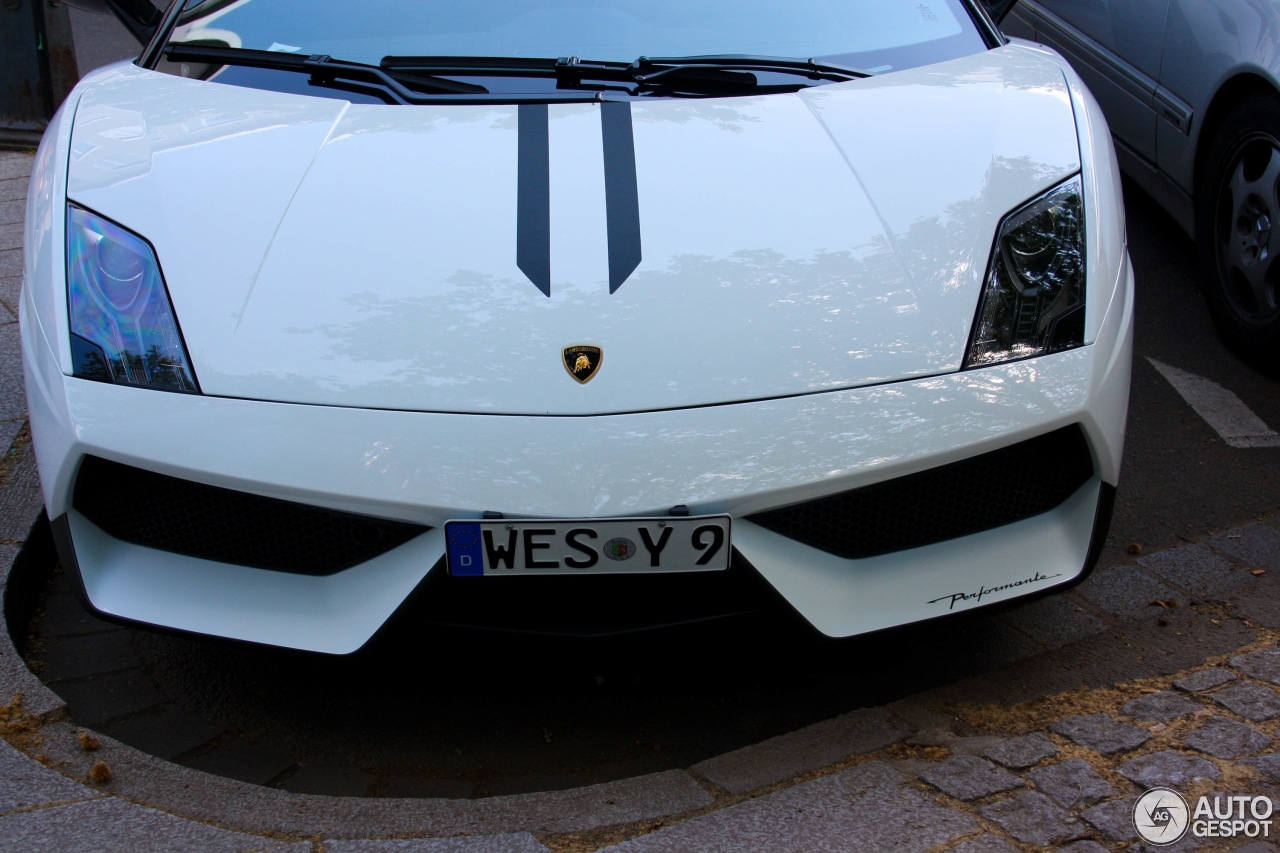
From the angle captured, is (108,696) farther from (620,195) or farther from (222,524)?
(620,195)

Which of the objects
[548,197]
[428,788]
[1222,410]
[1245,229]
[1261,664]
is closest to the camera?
[428,788]

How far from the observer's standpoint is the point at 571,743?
2369 millimetres

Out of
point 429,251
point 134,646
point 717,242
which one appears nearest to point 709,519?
point 717,242

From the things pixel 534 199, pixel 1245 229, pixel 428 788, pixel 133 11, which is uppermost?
pixel 133 11

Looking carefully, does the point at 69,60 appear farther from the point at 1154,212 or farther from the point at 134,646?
the point at 1154,212

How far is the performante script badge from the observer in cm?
209

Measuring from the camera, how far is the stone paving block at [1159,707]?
2.30 meters

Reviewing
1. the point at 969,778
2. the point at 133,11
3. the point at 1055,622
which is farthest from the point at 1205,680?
the point at 133,11

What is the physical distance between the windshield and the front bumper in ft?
3.49

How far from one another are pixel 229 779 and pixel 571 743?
2.04 ft

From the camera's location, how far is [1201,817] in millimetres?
1983

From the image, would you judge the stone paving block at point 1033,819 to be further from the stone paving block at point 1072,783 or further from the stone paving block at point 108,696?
the stone paving block at point 108,696

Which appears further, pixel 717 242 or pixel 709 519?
pixel 717 242

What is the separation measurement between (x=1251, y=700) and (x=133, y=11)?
3.18m
